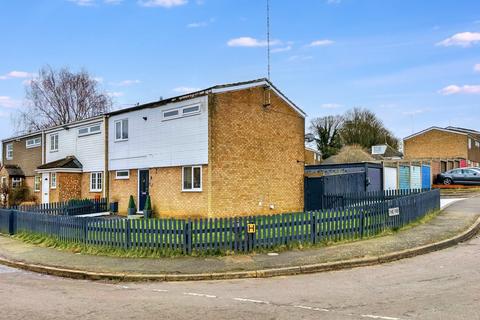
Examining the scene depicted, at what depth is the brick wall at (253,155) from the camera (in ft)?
64.2

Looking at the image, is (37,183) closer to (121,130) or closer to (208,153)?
(121,130)

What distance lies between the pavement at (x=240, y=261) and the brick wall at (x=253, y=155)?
25.1 ft

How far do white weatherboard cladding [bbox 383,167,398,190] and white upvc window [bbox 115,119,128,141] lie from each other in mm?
15907

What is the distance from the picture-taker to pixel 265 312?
22.8 ft

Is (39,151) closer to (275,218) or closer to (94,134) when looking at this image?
(94,134)

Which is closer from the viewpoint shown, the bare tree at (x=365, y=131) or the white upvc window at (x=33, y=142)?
the white upvc window at (x=33, y=142)

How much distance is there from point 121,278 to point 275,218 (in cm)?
444

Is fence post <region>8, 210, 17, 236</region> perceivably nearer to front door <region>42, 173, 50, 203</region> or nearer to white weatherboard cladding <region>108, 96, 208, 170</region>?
white weatherboard cladding <region>108, 96, 208, 170</region>

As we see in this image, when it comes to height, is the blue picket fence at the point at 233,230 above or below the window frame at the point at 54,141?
below

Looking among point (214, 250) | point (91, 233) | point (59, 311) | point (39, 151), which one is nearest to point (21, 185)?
point (39, 151)

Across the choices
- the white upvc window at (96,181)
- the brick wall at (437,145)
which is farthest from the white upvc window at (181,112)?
the brick wall at (437,145)

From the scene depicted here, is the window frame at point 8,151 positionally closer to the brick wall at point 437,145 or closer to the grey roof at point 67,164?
the grey roof at point 67,164

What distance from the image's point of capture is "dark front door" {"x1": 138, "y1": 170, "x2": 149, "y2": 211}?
22.7 meters

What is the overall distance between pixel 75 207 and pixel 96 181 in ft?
10.5
